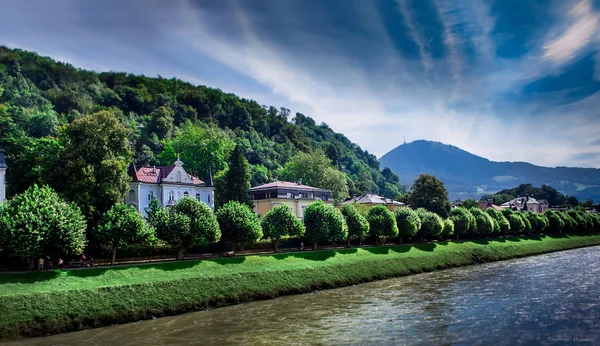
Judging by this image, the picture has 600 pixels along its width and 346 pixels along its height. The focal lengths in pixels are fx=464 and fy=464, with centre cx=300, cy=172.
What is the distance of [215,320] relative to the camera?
35.6 metres

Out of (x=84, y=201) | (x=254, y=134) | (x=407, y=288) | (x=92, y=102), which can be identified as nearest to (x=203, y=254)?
(x=84, y=201)

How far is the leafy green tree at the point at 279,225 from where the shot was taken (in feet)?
195

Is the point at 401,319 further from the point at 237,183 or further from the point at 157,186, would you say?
the point at 237,183

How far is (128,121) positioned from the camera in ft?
457

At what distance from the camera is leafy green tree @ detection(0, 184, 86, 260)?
127 ft

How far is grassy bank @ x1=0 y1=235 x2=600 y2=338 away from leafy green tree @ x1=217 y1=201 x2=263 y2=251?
297cm

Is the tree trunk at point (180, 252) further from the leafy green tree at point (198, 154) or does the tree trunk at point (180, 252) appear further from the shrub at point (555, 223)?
the shrub at point (555, 223)

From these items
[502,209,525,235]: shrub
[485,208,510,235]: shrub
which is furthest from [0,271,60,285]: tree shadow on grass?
[502,209,525,235]: shrub

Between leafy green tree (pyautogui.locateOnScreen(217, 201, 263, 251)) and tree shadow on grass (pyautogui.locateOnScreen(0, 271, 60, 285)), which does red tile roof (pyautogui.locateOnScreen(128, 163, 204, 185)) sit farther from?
tree shadow on grass (pyautogui.locateOnScreen(0, 271, 60, 285))

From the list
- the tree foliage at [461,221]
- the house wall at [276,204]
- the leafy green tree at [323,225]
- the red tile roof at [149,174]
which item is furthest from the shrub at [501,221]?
the red tile roof at [149,174]

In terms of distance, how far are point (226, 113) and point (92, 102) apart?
5249 centimetres

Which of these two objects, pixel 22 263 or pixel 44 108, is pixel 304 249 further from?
pixel 44 108

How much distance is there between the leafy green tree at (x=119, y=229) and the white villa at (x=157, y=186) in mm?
23990

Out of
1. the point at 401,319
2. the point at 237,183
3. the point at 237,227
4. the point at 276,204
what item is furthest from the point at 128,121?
the point at 401,319
